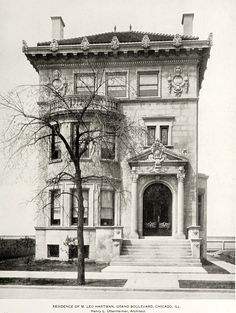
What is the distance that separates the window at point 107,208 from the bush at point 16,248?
3.79 meters

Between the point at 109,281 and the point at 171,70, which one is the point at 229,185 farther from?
the point at 171,70

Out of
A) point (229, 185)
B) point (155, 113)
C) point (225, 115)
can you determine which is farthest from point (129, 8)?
point (155, 113)


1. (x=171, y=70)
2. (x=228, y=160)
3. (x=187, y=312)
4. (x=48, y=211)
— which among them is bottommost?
(x=187, y=312)

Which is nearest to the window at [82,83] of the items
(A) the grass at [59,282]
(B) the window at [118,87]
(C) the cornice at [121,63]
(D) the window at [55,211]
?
(C) the cornice at [121,63]

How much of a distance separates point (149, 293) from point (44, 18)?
31.9 feet

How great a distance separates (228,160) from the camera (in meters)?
17.6

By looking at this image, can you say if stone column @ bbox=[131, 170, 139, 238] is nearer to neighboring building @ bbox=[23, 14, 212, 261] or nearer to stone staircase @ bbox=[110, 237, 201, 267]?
neighboring building @ bbox=[23, 14, 212, 261]

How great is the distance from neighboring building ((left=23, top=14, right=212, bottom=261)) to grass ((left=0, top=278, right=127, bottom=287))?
22.8 feet

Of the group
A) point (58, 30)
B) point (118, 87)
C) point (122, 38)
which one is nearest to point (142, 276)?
point (118, 87)

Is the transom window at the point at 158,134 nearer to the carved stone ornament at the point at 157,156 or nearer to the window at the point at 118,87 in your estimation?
the carved stone ornament at the point at 157,156

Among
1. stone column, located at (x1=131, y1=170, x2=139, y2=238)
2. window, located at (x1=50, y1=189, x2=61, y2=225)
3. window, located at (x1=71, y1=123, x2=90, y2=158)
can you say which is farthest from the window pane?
window, located at (x1=50, y1=189, x2=61, y2=225)

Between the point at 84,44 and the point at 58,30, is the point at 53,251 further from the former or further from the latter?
the point at 58,30

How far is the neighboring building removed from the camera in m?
23.9

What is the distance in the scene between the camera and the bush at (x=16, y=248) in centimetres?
2289
